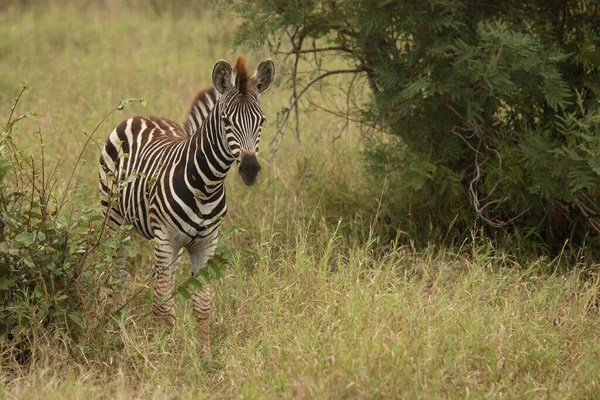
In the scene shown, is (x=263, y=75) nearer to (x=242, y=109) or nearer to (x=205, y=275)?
(x=242, y=109)

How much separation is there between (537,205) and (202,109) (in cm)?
244

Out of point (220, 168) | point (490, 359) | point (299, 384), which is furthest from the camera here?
→ point (220, 168)

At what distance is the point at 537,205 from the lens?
5.89m

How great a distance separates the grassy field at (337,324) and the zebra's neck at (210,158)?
15.7 inches

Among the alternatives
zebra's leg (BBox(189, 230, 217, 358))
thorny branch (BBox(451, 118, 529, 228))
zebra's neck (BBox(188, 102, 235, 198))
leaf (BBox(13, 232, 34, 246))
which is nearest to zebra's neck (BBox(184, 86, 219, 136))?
zebra's neck (BBox(188, 102, 235, 198))

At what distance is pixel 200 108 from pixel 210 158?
705 mm

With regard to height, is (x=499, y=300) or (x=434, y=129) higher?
(x=434, y=129)

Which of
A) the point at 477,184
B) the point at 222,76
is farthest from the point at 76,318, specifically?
the point at 477,184

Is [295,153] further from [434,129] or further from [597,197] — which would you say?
[597,197]

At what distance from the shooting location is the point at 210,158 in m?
Answer: 4.79

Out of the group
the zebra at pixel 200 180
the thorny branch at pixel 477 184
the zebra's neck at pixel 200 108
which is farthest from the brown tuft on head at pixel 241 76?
the thorny branch at pixel 477 184

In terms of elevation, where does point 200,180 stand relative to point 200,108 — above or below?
below

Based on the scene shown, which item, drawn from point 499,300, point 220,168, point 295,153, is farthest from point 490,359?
point 295,153

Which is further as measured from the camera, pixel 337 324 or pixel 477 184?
pixel 477 184
